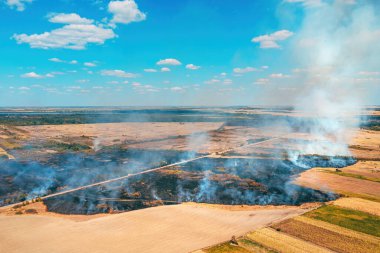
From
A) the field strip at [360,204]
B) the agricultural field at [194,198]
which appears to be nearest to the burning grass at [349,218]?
the agricultural field at [194,198]

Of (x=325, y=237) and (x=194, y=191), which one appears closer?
(x=325, y=237)

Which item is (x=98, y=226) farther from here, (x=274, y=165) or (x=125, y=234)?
(x=274, y=165)

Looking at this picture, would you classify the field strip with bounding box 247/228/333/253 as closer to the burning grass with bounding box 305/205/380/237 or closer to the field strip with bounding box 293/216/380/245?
the field strip with bounding box 293/216/380/245

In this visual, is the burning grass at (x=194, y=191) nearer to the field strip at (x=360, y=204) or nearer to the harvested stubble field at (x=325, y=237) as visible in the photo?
the field strip at (x=360, y=204)

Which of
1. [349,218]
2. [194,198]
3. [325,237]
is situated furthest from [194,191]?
[349,218]

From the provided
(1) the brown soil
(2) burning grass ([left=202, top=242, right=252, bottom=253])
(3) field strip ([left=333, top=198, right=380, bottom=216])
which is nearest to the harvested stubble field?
(1) the brown soil

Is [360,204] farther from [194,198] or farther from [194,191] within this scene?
[194,191]
